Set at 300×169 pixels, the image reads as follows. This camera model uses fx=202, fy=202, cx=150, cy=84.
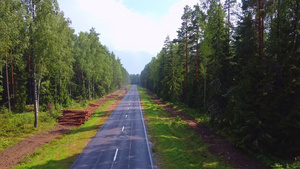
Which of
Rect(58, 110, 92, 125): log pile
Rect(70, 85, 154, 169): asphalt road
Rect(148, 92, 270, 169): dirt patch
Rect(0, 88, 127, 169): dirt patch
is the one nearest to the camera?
Rect(148, 92, 270, 169): dirt patch

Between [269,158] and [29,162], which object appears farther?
[29,162]

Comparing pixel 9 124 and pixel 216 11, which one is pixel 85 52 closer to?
pixel 9 124

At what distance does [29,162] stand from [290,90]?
1767 cm

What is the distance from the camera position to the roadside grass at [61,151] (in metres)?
13.2

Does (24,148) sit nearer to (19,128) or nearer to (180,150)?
(19,128)

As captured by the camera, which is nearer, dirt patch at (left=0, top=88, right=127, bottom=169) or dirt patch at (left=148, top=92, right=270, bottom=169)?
dirt patch at (left=148, top=92, right=270, bottom=169)

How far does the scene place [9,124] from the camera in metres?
20.8

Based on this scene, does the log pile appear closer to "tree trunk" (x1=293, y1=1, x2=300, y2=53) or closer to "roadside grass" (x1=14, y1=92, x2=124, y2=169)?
"roadside grass" (x1=14, y1=92, x2=124, y2=169)

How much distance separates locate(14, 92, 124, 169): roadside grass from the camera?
13.2 meters

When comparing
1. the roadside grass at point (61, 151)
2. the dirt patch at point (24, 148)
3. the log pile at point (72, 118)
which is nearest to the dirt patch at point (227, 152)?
the roadside grass at point (61, 151)

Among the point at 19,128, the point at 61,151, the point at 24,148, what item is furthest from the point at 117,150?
the point at 19,128

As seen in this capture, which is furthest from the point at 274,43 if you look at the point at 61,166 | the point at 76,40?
the point at 76,40

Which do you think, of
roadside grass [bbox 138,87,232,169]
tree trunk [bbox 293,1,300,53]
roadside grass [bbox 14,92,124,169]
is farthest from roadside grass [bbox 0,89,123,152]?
tree trunk [bbox 293,1,300,53]

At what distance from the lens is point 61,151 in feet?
51.9
